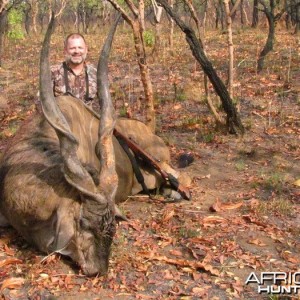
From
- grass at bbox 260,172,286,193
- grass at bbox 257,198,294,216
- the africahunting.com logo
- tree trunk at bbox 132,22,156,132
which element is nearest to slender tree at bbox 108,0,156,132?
tree trunk at bbox 132,22,156,132

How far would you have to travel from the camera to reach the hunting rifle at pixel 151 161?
20.2 ft

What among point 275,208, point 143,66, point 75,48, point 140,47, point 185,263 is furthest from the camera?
point 143,66

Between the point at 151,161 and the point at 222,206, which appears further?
the point at 151,161

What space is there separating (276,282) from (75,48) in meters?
3.60

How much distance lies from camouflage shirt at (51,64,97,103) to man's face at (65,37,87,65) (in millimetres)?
165

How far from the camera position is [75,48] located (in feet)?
20.7

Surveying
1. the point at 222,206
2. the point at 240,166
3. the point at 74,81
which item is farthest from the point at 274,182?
the point at 74,81

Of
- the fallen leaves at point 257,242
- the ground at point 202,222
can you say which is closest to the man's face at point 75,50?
the ground at point 202,222

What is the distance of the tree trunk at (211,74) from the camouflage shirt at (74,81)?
1592 mm

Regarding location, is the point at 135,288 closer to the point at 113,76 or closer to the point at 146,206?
the point at 146,206

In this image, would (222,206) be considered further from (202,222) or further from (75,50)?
(75,50)

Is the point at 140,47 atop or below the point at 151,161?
atop

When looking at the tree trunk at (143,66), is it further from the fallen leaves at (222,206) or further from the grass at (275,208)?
the grass at (275,208)

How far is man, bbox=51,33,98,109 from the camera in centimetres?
634
